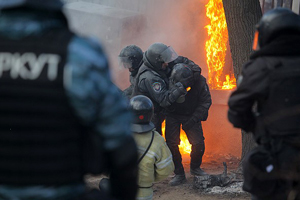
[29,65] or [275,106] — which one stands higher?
[29,65]

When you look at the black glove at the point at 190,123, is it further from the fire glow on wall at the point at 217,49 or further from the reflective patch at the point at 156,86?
the fire glow on wall at the point at 217,49

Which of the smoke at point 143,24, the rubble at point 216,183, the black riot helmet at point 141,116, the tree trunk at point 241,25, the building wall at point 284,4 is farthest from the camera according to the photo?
the smoke at point 143,24

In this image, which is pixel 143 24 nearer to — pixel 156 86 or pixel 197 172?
pixel 156 86

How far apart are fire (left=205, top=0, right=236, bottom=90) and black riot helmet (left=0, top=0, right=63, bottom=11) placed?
7313 millimetres

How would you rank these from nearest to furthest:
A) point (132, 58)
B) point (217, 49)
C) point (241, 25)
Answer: point (241, 25), point (132, 58), point (217, 49)

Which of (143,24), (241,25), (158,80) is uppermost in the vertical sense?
(143,24)

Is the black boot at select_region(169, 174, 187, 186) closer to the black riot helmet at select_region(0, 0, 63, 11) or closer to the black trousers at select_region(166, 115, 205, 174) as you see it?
the black trousers at select_region(166, 115, 205, 174)

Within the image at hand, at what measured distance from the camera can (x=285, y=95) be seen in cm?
277

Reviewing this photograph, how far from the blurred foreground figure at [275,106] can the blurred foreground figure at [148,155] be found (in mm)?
1088

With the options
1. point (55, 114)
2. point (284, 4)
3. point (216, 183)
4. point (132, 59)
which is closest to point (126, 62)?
point (132, 59)

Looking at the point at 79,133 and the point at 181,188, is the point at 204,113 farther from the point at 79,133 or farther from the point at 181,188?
the point at 79,133

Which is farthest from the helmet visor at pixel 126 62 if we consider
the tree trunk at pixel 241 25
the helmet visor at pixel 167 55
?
the tree trunk at pixel 241 25

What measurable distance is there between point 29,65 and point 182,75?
15.1 ft

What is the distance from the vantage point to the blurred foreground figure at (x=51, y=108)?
1.55 metres
